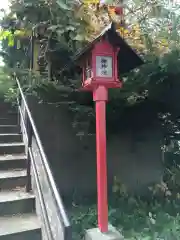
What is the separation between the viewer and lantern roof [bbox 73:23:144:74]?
2.47 m

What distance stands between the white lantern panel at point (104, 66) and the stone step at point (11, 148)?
59.6 inches

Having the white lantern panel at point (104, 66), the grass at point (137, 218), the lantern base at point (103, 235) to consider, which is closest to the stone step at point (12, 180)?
the lantern base at point (103, 235)

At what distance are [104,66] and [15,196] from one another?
1.58 meters

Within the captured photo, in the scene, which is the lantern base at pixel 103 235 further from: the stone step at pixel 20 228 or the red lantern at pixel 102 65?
the red lantern at pixel 102 65

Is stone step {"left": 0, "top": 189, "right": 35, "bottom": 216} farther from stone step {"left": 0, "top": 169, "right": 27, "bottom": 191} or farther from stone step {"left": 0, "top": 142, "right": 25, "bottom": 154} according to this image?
stone step {"left": 0, "top": 142, "right": 25, "bottom": 154}

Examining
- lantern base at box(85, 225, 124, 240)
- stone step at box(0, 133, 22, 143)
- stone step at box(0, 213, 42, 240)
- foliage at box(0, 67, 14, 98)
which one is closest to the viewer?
stone step at box(0, 213, 42, 240)

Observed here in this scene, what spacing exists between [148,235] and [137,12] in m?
3.20

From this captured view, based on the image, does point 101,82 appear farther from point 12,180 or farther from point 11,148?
point 11,148

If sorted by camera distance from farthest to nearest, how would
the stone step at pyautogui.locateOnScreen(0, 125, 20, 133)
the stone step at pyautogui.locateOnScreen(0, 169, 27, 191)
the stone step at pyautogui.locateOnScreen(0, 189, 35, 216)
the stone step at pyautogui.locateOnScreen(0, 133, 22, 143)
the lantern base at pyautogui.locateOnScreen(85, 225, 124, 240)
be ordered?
1. the stone step at pyautogui.locateOnScreen(0, 125, 20, 133)
2. the stone step at pyautogui.locateOnScreen(0, 133, 22, 143)
3. the stone step at pyautogui.locateOnScreen(0, 169, 27, 191)
4. the lantern base at pyautogui.locateOnScreen(85, 225, 124, 240)
5. the stone step at pyautogui.locateOnScreen(0, 189, 35, 216)

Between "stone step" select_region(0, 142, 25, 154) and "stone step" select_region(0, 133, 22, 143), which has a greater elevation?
"stone step" select_region(0, 133, 22, 143)

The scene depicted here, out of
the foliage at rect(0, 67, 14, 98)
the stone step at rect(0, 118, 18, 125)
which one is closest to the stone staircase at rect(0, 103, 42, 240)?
the stone step at rect(0, 118, 18, 125)

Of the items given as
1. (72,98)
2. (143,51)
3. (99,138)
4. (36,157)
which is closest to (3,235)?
(36,157)

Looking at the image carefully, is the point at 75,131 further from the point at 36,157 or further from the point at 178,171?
the point at 178,171

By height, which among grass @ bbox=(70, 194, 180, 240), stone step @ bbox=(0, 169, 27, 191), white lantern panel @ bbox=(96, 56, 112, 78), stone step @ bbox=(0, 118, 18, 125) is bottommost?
grass @ bbox=(70, 194, 180, 240)
